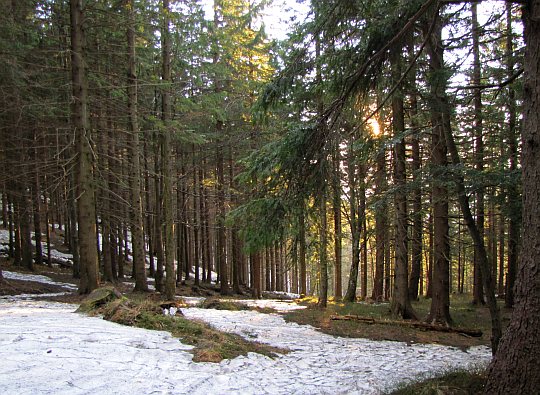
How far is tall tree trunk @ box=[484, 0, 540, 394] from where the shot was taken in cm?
361

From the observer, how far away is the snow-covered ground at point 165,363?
418 cm

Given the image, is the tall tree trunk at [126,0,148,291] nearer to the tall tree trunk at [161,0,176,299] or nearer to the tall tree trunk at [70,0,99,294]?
the tall tree trunk at [161,0,176,299]

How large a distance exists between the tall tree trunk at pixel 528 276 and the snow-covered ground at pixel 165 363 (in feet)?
5.75

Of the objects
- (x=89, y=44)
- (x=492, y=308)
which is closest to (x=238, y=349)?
(x=492, y=308)

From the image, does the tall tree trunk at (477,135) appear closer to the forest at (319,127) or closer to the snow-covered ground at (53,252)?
the forest at (319,127)

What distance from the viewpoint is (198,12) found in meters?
13.9

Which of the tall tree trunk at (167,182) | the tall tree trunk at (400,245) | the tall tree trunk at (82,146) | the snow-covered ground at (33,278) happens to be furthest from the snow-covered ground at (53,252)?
the tall tree trunk at (400,245)

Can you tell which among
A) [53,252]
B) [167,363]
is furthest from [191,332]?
[53,252]

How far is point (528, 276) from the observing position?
372 cm

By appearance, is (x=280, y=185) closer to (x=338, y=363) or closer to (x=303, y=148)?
(x=303, y=148)

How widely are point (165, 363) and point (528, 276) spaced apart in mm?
4627

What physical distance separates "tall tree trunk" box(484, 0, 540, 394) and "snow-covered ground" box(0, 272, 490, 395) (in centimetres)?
175

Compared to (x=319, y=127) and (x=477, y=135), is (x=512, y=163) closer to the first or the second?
(x=477, y=135)

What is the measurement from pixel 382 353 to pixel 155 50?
1577cm
